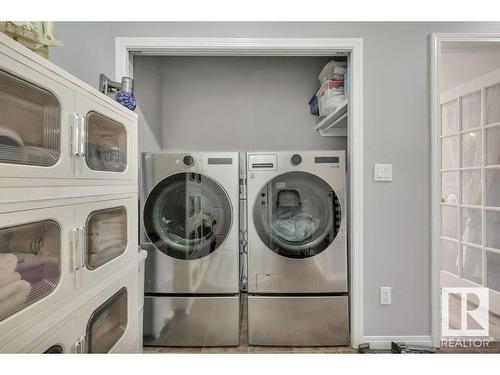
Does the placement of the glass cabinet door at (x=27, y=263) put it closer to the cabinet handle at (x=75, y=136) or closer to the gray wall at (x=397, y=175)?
the cabinet handle at (x=75, y=136)

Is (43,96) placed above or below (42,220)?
above

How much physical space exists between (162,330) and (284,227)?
1.03 metres

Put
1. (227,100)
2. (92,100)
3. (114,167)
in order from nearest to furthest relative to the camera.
→ (92,100) < (114,167) < (227,100)

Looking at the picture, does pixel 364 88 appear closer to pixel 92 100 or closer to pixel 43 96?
pixel 92 100

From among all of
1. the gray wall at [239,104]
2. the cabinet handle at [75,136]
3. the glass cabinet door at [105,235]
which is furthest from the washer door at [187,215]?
the cabinet handle at [75,136]

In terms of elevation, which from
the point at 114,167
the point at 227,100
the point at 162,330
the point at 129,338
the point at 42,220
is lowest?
the point at 162,330

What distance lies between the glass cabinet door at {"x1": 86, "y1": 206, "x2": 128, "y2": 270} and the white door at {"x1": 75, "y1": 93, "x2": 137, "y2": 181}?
0.13m

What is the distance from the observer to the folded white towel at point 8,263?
60 cm

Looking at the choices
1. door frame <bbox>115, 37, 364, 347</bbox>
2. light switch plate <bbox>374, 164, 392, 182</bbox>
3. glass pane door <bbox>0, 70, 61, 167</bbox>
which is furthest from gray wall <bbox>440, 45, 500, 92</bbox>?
glass pane door <bbox>0, 70, 61, 167</bbox>

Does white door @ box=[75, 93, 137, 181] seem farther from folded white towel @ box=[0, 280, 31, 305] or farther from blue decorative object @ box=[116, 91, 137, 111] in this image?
folded white towel @ box=[0, 280, 31, 305]

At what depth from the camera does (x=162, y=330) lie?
73.7 inches

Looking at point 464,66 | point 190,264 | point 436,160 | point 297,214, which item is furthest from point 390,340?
point 464,66

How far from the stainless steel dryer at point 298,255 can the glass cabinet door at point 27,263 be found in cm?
127

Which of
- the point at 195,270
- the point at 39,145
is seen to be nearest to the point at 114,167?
the point at 39,145
